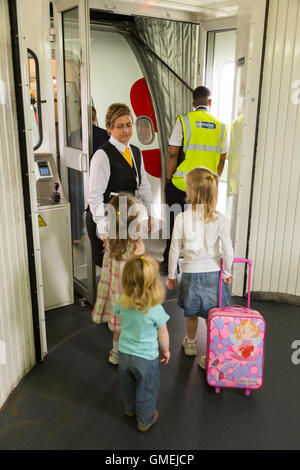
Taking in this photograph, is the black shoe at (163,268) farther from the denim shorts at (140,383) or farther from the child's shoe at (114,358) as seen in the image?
the denim shorts at (140,383)

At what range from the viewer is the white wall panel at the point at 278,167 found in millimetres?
3566

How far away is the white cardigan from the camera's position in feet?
9.53

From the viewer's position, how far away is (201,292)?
303 centimetres

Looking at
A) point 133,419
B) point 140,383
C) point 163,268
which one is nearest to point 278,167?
point 163,268

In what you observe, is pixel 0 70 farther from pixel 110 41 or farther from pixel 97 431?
pixel 110 41

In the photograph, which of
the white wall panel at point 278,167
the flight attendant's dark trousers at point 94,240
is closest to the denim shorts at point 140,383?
the flight attendant's dark trousers at point 94,240

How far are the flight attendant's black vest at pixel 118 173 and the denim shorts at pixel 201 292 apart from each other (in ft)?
3.03

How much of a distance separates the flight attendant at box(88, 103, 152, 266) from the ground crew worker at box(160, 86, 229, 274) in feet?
2.76

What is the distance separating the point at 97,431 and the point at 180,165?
103 inches

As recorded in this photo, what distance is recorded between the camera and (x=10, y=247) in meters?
2.71

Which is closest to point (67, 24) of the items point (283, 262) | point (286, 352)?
point (283, 262)

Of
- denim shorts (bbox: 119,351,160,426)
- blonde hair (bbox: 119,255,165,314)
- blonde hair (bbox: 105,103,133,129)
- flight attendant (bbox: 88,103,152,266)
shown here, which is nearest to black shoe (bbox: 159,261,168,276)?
flight attendant (bbox: 88,103,152,266)
